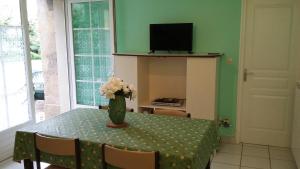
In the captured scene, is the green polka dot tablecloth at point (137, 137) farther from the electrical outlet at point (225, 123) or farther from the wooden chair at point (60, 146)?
the electrical outlet at point (225, 123)

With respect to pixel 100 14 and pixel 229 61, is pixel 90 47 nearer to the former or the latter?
pixel 100 14

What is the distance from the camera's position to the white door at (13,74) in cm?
341

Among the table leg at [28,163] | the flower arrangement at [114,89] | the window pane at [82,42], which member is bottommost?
the table leg at [28,163]

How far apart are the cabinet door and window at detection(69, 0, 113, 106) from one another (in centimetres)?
154

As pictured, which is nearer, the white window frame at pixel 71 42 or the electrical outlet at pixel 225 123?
the electrical outlet at pixel 225 123

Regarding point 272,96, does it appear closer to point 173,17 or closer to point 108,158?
point 173,17

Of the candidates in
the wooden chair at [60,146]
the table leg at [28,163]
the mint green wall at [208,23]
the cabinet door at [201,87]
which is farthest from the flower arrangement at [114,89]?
the mint green wall at [208,23]

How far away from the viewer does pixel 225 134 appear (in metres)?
4.01

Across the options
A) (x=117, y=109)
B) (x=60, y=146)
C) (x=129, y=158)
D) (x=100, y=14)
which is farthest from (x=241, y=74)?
(x=60, y=146)

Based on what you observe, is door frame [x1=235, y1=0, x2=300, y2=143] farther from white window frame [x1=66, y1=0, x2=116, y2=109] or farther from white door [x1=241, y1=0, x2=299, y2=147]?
white window frame [x1=66, y1=0, x2=116, y2=109]

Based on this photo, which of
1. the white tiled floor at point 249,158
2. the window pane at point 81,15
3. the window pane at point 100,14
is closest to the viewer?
the white tiled floor at point 249,158

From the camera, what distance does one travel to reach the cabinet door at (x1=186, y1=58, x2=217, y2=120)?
3.51 metres

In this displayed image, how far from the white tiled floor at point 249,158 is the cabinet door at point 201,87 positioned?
535 mm

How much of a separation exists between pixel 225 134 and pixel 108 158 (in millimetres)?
2585
